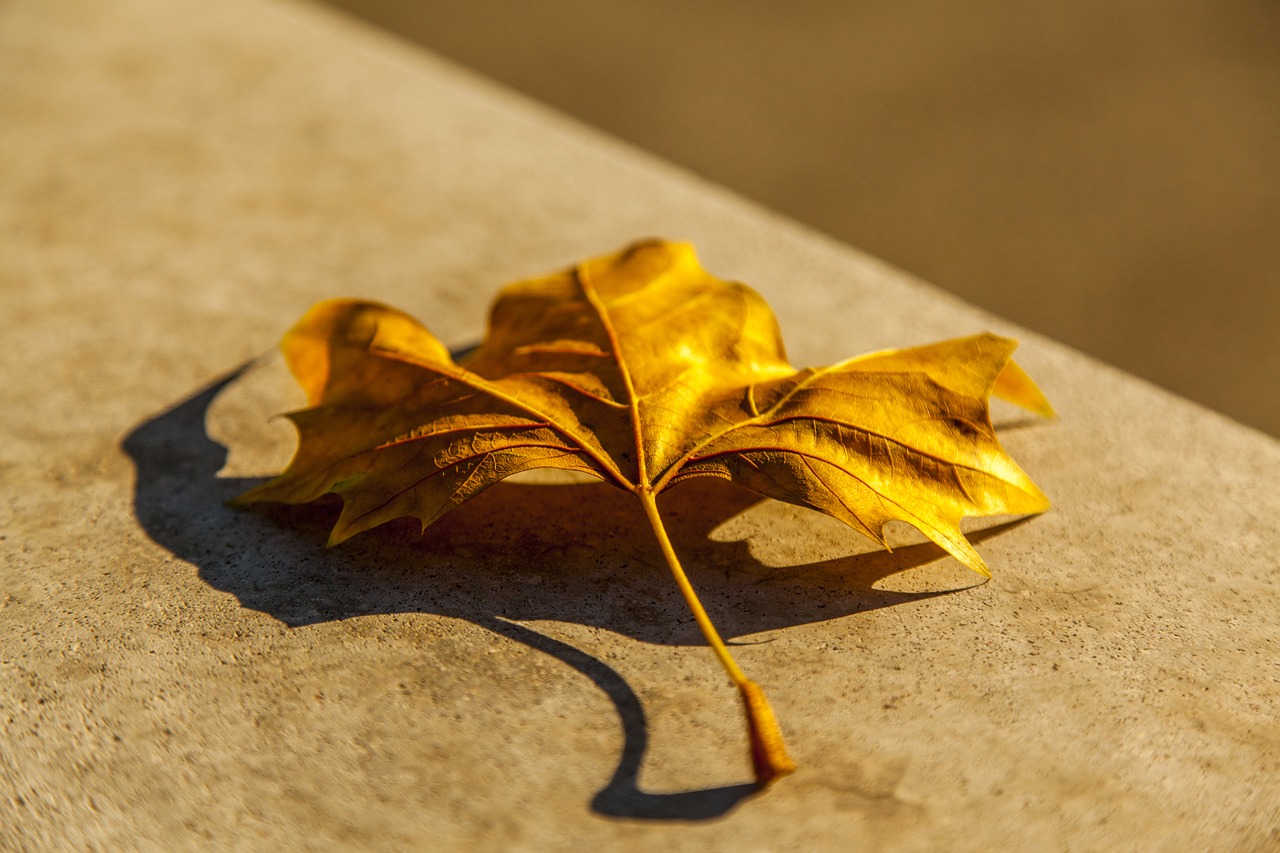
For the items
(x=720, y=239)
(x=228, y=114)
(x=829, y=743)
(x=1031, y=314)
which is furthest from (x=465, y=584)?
(x=1031, y=314)

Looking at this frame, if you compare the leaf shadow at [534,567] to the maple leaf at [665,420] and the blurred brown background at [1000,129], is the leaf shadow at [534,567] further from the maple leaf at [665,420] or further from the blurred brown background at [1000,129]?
the blurred brown background at [1000,129]

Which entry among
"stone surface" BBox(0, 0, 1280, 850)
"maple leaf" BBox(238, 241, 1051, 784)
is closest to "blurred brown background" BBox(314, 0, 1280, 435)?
"stone surface" BBox(0, 0, 1280, 850)

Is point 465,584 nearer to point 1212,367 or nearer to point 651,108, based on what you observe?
point 1212,367

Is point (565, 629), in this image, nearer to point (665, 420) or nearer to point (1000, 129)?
point (665, 420)

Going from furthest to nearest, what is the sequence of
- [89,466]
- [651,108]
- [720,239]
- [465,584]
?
[651,108] → [720,239] → [89,466] → [465,584]

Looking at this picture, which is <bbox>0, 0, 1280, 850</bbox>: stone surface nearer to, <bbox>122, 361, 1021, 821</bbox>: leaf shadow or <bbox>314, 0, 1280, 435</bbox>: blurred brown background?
<bbox>122, 361, 1021, 821</bbox>: leaf shadow

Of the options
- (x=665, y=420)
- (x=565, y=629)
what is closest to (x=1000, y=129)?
(x=665, y=420)
